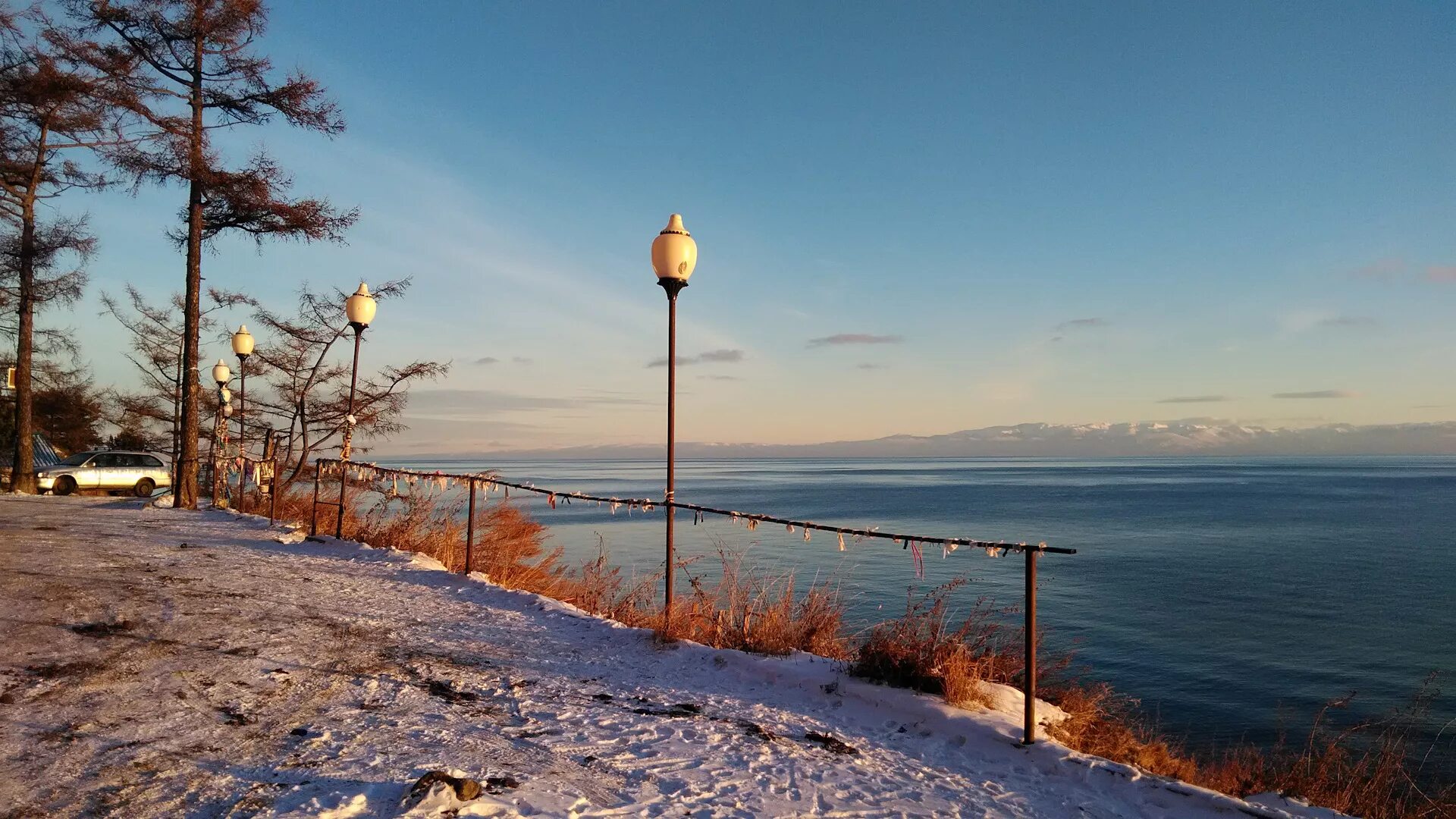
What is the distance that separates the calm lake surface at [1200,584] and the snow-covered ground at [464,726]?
20.6 ft

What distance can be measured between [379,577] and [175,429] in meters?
24.2

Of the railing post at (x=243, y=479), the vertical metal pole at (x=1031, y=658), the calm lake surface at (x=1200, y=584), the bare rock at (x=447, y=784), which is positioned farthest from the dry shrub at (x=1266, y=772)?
the railing post at (x=243, y=479)

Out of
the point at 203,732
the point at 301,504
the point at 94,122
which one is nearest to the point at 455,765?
the point at 203,732

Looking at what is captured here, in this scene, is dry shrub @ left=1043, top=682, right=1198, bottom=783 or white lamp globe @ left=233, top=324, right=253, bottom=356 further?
white lamp globe @ left=233, top=324, right=253, bottom=356

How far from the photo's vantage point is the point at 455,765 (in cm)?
386

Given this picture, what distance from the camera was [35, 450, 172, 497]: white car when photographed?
950 inches

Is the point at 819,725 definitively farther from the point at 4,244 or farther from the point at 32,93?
the point at 4,244

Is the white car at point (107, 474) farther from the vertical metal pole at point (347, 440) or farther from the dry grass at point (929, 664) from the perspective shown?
the dry grass at point (929, 664)

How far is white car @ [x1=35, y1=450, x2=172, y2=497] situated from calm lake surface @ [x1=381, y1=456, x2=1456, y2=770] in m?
11.2

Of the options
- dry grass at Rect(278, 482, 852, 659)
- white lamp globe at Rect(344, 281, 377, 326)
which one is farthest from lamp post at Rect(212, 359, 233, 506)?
white lamp globe at Rect(344, 281, 377, 326)

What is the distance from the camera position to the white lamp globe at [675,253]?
299 inches

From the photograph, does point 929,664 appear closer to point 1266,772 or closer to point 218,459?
point 1266,772

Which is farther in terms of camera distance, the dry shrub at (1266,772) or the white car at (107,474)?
the white car at (107,474)

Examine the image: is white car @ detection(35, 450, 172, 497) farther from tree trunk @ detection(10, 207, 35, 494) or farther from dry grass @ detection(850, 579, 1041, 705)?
dry grass @ detection(850, 579, 1041, 705)
